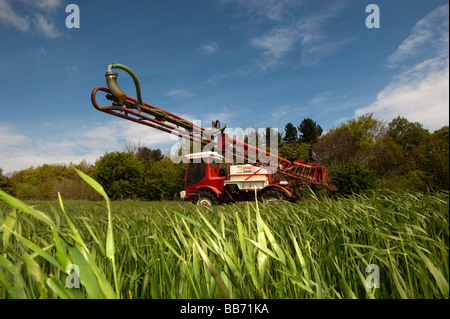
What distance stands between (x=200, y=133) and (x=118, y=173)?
1446 cm

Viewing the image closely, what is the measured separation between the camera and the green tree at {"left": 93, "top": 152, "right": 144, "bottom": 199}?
19.9m

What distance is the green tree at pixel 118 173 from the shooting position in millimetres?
19922

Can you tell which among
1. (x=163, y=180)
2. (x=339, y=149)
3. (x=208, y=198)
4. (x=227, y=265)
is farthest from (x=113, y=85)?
(x=339, y=149)

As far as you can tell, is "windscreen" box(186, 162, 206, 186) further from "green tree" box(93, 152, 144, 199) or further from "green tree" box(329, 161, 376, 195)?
"green tree" box(93, 152, 144, 199)

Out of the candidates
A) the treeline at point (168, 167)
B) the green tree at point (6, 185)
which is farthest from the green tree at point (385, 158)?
the green tree at point (6, 185)

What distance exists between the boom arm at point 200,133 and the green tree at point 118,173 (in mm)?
13301

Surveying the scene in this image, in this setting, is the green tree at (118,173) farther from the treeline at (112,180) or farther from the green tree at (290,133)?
the green tree at (290,133)

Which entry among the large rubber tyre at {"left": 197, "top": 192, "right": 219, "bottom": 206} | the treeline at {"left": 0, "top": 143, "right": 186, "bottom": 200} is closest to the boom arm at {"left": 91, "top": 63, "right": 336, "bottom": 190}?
the large rubber tyre at {"left": 197, "top": 192, "right": 219, "bottom": 206}

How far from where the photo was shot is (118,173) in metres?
20.1

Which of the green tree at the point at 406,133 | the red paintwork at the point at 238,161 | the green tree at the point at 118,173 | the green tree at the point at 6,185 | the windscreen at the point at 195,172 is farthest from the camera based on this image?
the green tree at the point at 406,133

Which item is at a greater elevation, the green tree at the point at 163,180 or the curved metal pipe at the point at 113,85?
the curved metal pipe at the point at 113,85

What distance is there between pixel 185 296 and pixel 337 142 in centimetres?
2303
